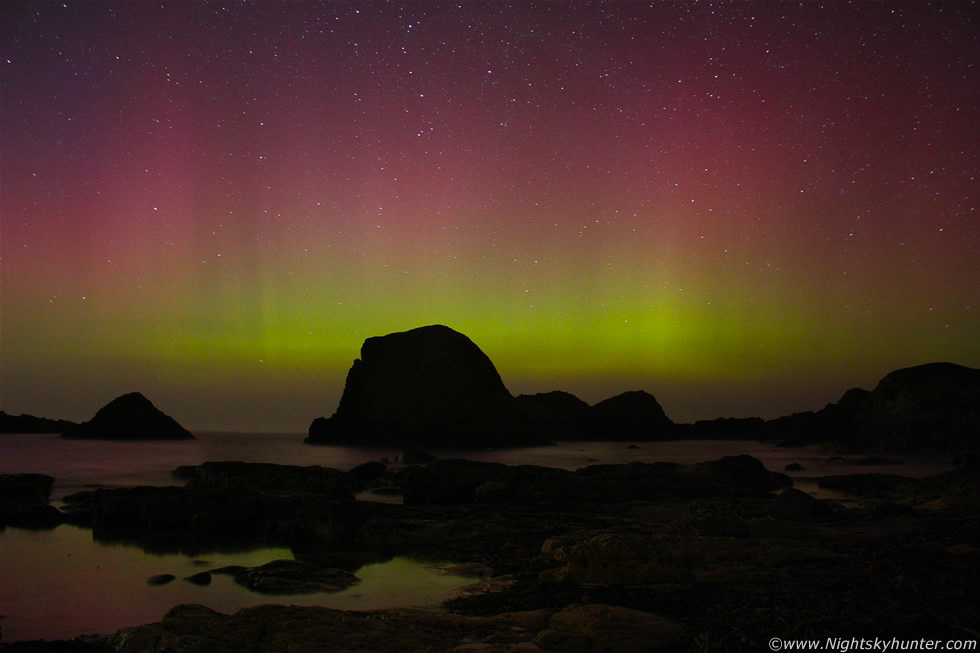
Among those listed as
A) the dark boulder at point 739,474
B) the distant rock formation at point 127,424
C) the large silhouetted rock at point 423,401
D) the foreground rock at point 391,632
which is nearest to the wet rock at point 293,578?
the foreground rock at point 391,632

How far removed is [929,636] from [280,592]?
879 centimetres

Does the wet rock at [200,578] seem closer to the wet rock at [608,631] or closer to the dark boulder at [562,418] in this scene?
the wet rock at [608,631]

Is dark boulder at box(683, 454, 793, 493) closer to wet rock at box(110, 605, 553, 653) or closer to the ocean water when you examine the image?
the ocean water

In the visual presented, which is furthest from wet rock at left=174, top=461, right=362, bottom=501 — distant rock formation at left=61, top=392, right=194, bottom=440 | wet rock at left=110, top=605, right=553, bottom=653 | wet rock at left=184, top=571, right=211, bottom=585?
distant rock formation at left=61, top=392, right=194, bottom=440

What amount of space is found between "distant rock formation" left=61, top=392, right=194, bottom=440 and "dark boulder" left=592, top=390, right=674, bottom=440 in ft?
253

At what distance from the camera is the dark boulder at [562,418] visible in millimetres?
138125

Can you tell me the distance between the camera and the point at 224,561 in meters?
14.7

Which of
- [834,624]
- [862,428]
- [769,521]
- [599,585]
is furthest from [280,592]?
[862,428]

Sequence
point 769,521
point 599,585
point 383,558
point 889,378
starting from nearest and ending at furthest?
point 599,585
point 383,558
point 769,521
point 889,378

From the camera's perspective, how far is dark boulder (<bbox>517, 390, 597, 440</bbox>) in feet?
453

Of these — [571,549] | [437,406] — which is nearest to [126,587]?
[571,549]

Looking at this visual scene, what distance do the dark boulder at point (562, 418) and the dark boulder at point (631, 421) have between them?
1774 millimetres

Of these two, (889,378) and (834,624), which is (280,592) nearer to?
(834,624)

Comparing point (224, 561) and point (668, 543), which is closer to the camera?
point (668, 543)
